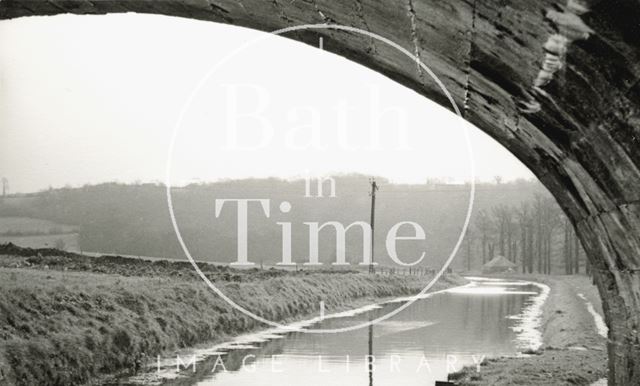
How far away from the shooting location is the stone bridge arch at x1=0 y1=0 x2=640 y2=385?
3.35 metres

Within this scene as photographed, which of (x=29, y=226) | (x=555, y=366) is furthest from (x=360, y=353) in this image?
(x=29, y=226)

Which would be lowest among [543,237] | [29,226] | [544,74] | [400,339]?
[400,339]

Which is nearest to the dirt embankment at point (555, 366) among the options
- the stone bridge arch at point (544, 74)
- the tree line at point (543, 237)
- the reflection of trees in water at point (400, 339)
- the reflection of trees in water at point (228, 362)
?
the reflection of trees in water at point (400, 339)

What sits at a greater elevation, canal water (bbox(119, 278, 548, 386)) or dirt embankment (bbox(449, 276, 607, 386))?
dirt embankment (bbox(449, 276, 607, 386))

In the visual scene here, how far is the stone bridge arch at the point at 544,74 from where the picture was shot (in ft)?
11.0

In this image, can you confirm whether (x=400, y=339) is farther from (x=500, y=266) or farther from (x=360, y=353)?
(x=500, y=266)

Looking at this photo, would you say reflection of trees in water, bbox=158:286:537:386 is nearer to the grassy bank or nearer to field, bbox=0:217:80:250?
the grassy bank

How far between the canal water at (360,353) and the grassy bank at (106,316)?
35.5 inches

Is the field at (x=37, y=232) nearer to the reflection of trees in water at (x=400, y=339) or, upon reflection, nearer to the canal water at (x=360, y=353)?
the reflection of trees in water at (x=400, y=339)

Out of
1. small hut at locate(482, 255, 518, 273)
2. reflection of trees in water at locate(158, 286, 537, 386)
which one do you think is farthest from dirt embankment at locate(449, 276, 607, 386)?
small hut at locate(482, 255, 518, 273)

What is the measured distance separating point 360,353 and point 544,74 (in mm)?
17316

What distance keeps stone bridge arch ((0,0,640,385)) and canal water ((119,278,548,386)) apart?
10753 millimetres

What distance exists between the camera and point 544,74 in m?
3.78

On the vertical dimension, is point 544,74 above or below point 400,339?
above
